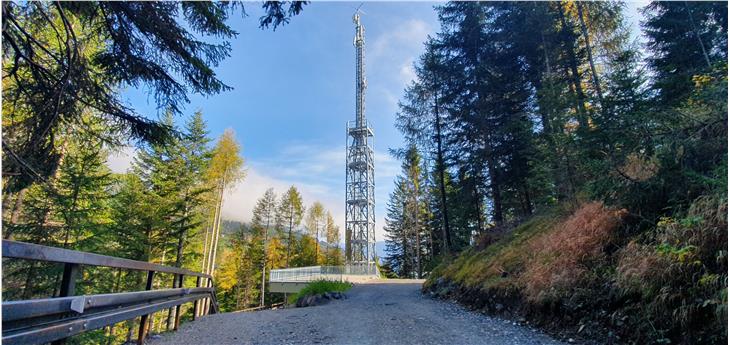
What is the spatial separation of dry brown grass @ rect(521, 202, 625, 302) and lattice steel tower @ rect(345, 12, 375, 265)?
62.3ft

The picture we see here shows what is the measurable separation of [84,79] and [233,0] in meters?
2.17

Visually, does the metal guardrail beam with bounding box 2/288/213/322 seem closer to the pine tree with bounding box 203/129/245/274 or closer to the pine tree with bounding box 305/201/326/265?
the pine tree with bounding box 203/129/245/274

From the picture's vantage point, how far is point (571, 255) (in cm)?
520

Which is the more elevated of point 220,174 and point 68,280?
point 220,174

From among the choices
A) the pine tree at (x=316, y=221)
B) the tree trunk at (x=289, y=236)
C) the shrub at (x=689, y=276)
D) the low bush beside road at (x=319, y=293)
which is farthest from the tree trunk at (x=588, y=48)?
the pine tree at (x=316, y=221)

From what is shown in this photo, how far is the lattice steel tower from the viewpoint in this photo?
2475 centimetres

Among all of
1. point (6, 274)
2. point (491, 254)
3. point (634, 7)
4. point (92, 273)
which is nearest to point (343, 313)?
point (491, 254)

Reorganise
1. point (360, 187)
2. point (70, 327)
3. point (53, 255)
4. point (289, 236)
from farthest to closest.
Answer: point (289, 236)
point (360, 187)
point (70, 327)
point (53, 255)

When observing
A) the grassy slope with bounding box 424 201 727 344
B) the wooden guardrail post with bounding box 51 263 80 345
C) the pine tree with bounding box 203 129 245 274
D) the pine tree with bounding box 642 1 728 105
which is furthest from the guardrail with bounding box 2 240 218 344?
the pine tree with bounding box 203 129 245 274

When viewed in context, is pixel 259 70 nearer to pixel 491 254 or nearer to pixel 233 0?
pixel 233 0

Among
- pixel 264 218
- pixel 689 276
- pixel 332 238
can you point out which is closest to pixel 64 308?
pixel 689 276

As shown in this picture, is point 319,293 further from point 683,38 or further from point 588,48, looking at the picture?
point 683,38

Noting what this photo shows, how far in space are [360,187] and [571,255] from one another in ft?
67.4

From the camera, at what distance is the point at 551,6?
14.5 meters
